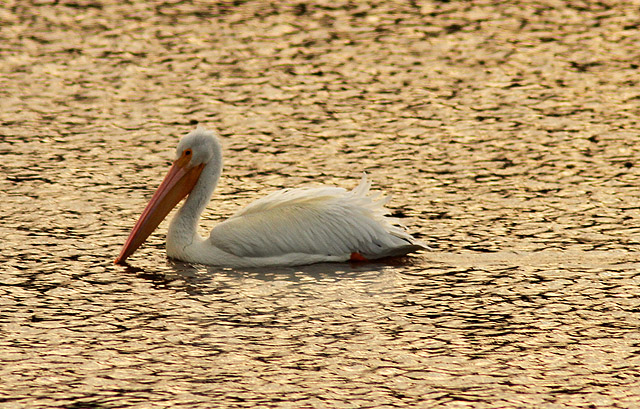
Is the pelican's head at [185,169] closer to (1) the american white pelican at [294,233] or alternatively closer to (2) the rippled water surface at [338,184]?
(1) the american white pelican at [294,233]

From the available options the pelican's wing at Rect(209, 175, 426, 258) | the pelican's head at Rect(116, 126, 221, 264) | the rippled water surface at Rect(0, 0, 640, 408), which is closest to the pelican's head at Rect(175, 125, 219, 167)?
the pelican's head at Rect(116, 126, 221, 264)

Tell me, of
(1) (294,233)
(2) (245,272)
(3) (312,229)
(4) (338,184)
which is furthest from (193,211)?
(4) (338,184)

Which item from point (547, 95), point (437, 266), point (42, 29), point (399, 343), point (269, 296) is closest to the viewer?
point (399, 343)

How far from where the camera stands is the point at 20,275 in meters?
9.07

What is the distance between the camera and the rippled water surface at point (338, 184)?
7410 millimetres

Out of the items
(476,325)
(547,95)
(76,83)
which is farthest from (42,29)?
(476,325)

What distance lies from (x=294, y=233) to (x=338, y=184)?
1.63 m

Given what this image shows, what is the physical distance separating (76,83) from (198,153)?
4524mm

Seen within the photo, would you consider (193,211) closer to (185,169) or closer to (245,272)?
(185,169)

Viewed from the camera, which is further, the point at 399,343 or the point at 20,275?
the point at 20,275

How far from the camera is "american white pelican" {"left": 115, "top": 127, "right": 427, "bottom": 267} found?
9.42 m

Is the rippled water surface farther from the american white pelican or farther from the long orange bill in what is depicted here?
the long orange bill

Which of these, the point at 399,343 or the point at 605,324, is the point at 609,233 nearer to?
the point at 605,324

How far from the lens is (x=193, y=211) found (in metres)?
9.75
